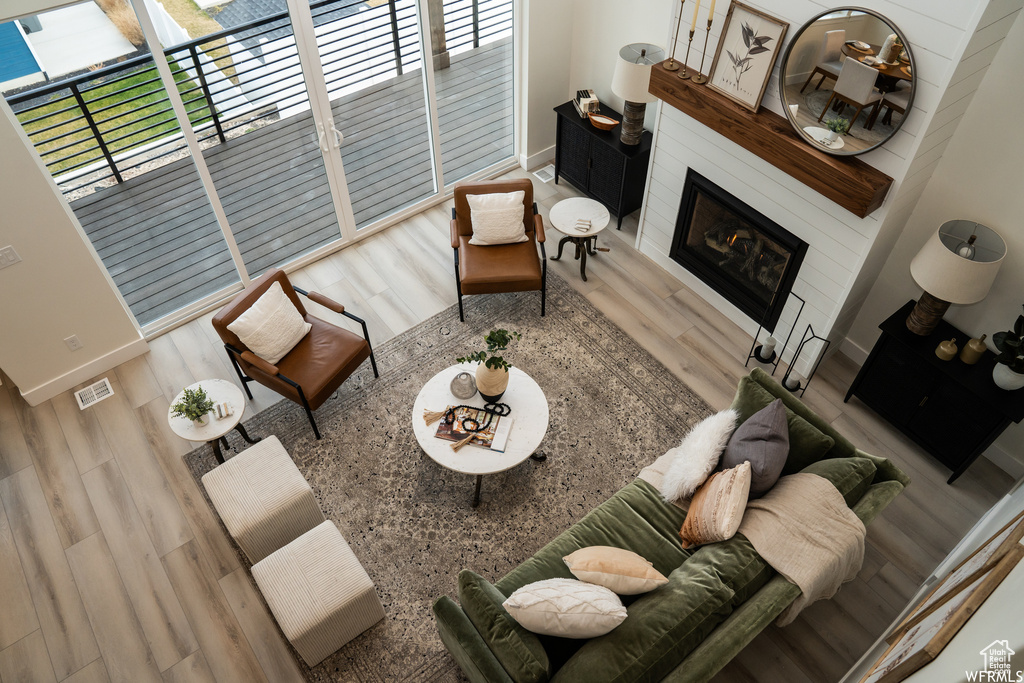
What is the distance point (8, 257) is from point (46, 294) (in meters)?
0.34

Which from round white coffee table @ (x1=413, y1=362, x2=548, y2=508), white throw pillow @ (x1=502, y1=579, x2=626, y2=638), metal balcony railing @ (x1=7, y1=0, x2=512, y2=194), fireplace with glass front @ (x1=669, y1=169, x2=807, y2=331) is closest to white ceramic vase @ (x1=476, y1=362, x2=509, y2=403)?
round white coffee table @ (x1=413, y1=362, x2=548, y2=508)

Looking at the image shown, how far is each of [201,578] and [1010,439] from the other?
4.71 metres

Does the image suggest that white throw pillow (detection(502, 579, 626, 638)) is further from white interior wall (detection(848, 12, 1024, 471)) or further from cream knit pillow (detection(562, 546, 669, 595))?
white interior wall (detection(848, 12, 1024, 471))

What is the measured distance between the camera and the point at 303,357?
4.22m

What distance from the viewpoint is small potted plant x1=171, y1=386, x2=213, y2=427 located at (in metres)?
3.77

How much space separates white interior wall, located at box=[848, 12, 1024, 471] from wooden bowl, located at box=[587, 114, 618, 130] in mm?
2303

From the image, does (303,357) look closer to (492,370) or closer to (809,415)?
(492,370)

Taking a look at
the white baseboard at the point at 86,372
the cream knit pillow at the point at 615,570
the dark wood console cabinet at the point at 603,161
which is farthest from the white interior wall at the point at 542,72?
the cream knit pillow at the point at 615,570

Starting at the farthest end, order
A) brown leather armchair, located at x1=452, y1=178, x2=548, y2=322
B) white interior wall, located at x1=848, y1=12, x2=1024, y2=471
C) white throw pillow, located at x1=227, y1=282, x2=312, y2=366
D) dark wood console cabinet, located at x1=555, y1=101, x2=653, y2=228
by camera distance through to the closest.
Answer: dark wood console cabinet, located at x1=555, y1=101, x2=653, y2=228 < brown leather armchair, located at x1=452, y1=178, x2=548, y2=322 < white throw pillow, located at x1=227, y1=282, x2=312, y2=366 < white interior wall, located at x1=848, y1=12, x2=1024, y2=471

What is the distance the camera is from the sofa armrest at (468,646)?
8.72 feet

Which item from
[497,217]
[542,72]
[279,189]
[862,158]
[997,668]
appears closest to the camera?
[997,668]

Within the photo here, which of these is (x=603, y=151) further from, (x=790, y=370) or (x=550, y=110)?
(x=790, y=370)

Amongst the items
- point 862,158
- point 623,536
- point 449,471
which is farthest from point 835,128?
point 449,471

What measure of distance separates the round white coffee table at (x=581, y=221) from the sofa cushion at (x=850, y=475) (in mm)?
2445
